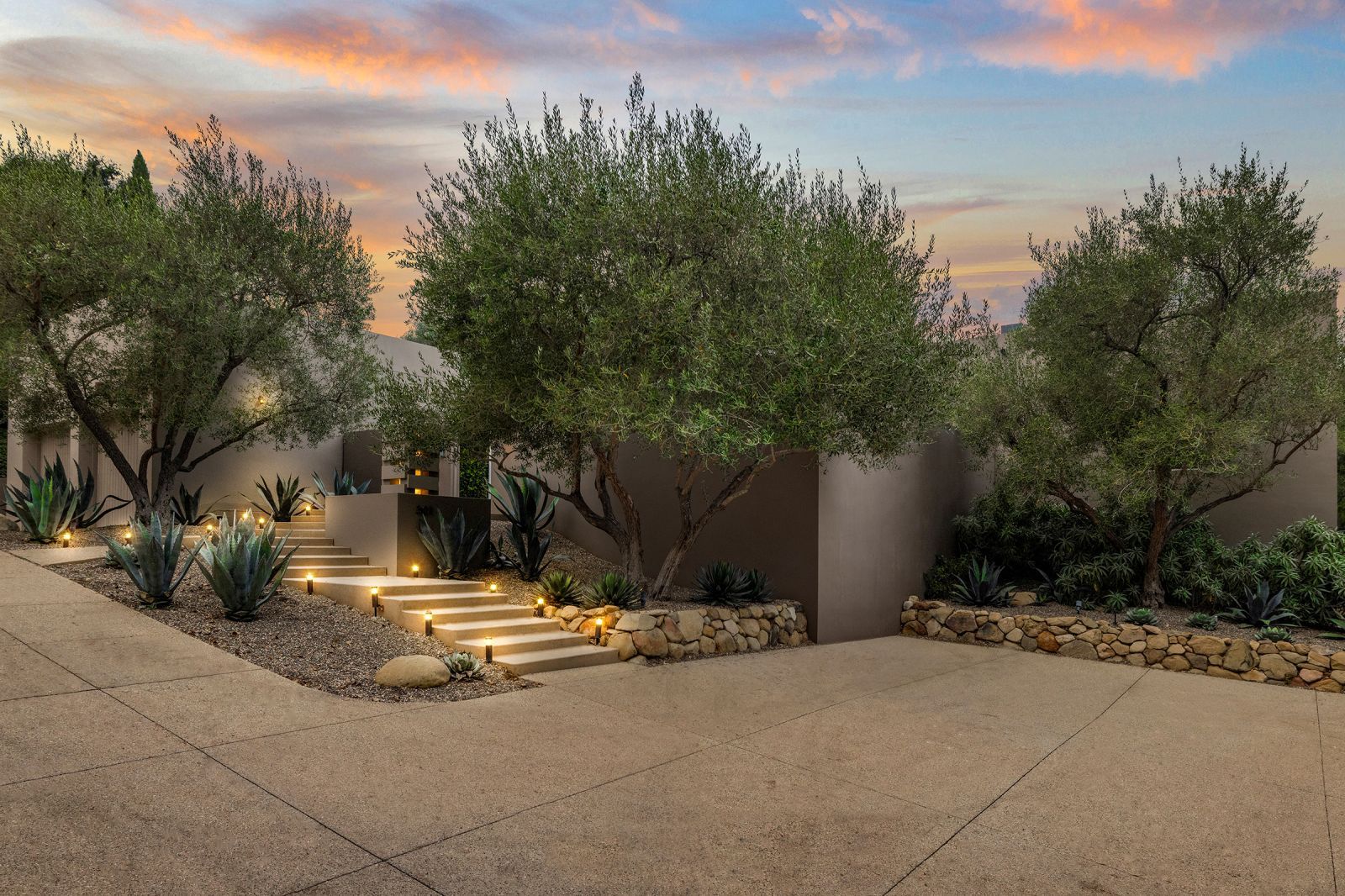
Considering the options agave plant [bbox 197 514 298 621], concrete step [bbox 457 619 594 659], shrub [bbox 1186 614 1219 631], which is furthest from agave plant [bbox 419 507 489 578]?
shrub [bbox 1186 614 1219 631]

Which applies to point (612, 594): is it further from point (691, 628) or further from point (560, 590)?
point (691, 628)

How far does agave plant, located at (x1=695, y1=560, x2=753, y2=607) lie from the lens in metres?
9.35

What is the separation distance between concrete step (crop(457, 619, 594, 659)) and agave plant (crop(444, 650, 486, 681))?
1.61 ft

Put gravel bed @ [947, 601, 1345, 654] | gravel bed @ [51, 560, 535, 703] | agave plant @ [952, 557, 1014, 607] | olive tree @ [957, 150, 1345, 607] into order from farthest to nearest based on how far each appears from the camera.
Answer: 1. agave plant @ [952, 557, 1014, 607]
2. olive tree @ [957, 150, 1345, 607]
3. gravel bed @ [947, 601, 1345, 654]
4. gravel bed @ [51, 560, 535, 703]

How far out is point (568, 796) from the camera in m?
4.11

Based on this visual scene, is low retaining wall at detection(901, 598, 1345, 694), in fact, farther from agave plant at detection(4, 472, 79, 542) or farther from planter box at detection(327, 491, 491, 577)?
agave plant at detection(4, 472, 79, 542)

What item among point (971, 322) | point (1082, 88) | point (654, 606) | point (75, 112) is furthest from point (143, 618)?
point (1082, 88)

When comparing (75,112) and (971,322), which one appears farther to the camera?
(75,112)

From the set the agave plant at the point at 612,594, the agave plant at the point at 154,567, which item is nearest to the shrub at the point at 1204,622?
the agave plant at the point at 612,594

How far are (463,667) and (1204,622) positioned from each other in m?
8.29

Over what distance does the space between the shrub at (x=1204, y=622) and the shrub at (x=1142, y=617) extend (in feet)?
1.21

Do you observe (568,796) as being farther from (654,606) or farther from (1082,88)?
(1082,88)

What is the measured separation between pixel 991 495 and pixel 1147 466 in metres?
2.99

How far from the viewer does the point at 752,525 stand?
1034 centimetres
